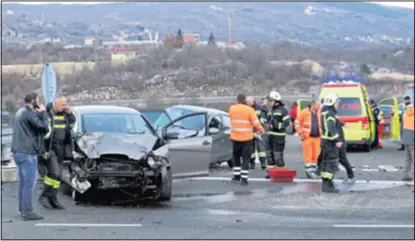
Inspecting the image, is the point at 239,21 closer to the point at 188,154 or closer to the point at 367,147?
the point at 367,147

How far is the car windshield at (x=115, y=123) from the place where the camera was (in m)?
12.0

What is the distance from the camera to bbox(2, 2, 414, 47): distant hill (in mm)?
21656

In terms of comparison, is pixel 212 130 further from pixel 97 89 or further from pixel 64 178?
pixel 97 89

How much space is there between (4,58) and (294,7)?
1722 centimetres

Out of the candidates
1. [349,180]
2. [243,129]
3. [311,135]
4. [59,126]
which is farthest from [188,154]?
[349,180]

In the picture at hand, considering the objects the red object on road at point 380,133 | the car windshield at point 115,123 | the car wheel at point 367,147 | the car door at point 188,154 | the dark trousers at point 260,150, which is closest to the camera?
the car windshield at point 115,123

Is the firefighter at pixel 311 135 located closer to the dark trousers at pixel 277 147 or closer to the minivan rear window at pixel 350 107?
the dark trousers at pixel 277 147

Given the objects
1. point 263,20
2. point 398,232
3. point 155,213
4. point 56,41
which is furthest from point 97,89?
point 263,20

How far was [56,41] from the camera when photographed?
68.4 ft

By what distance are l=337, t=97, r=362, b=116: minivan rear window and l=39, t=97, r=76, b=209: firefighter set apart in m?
11.4

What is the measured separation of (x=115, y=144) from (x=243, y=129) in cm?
303

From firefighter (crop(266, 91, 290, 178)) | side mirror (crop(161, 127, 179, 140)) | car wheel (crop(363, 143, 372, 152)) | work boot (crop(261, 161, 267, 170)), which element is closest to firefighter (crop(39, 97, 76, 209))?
side mirror (crop(161, 127, 179, 140))

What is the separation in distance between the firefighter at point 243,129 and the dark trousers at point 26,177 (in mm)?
4756

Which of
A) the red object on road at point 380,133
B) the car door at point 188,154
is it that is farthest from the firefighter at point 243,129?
the red object on road at point 380,133
